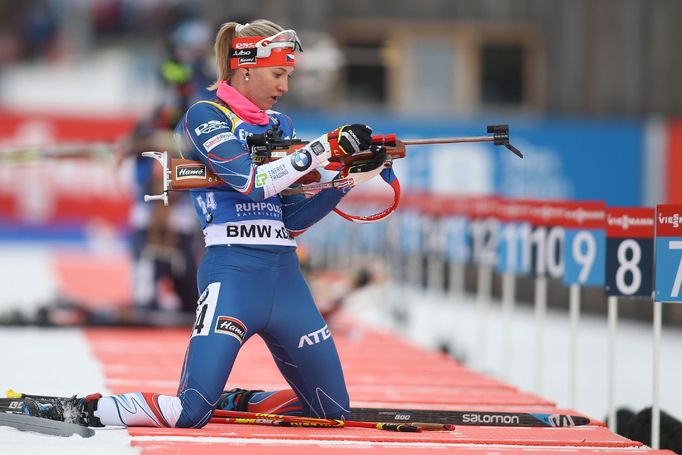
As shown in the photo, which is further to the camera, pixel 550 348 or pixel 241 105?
pixel 550 348

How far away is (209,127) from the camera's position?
18.0ft

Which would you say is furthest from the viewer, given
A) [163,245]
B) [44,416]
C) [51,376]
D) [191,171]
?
[163,245]

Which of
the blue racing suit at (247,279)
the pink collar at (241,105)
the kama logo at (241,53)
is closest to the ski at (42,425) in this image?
the blue racing suit at (247,279)

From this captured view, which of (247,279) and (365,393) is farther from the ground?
(247,279)

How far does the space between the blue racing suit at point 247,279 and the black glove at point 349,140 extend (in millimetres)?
140

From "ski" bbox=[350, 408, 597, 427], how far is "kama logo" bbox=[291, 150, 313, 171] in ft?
4.38

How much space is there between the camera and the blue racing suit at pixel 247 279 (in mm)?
5352

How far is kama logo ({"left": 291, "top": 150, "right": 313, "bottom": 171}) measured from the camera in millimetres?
5273

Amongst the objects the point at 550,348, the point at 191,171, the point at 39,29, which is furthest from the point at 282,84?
the point at 39,29

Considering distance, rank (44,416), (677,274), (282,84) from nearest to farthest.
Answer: (44,416)
(282,84)
(677,274)

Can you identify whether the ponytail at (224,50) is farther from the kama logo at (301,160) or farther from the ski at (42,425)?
the ski at (42,425)

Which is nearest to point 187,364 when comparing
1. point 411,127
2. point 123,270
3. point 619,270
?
point 619,270

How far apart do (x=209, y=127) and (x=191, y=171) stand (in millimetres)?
217

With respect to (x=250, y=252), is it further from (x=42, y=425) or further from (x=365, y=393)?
(x=365, y=393)
